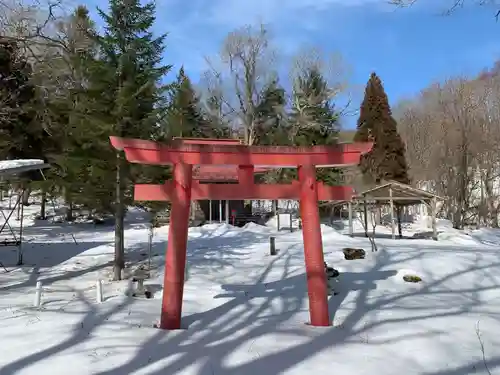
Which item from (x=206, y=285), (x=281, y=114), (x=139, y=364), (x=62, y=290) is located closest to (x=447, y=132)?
(x=281, y=114)

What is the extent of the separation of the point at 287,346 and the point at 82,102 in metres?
9.39

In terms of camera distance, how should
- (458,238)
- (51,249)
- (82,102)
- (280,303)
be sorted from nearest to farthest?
1. (280,303)
2. (82,102)
3. (51,249)
4. (458,238)

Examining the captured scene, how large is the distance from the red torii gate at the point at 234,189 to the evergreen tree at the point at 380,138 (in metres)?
25.3

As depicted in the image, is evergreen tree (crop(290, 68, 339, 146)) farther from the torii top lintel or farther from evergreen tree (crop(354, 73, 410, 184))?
the torii top lintel

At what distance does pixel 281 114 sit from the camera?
3322cm

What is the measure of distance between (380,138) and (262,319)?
92.9 feet

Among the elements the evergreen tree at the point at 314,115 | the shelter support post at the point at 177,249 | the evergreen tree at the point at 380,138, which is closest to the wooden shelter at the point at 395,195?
the evergreen tree at the point at 314,115

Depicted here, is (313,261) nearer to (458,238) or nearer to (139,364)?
(139,364)

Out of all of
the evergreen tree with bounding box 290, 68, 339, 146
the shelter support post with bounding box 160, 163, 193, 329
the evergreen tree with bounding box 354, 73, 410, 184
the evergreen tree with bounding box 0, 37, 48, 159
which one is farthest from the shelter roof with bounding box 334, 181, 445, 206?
the evergreen tree with bounding box 0, 37, 48, 159

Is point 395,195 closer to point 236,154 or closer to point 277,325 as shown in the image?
point 236,154

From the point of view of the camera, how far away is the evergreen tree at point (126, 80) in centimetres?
1130

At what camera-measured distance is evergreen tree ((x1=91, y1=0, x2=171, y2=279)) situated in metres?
11.3

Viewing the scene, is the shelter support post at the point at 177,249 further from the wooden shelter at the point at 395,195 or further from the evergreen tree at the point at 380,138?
the evergreen tree at the point at 380,138

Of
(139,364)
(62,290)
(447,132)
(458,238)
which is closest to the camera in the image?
(139,364)
